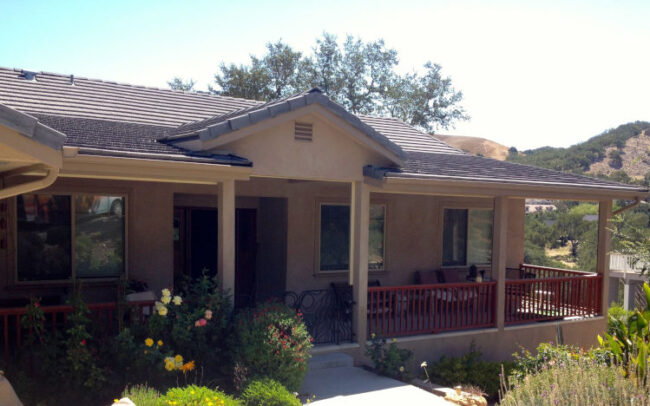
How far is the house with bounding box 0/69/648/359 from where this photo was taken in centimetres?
759

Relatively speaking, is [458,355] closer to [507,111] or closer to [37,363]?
→ [37,363]

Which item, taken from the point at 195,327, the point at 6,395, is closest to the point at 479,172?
the point at 195,327

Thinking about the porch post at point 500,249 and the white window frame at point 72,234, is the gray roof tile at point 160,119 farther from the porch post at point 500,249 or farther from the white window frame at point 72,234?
the white window frame at point 72,234

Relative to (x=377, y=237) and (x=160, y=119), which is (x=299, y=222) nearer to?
(x=377, y=237)

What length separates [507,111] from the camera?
56625 mm

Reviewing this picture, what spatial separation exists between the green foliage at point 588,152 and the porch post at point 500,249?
36.2 m

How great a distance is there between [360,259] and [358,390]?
7.01ft

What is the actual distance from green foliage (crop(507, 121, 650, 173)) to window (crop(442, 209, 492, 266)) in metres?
33.1

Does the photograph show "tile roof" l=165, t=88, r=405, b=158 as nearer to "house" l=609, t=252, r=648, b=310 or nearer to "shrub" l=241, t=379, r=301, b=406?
"shrub" l=241, t=379, r=301, b=406

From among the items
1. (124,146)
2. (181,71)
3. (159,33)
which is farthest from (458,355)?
(181,71)

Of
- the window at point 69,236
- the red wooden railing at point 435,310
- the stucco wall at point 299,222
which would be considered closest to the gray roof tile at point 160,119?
the stucco wall at point 299,222

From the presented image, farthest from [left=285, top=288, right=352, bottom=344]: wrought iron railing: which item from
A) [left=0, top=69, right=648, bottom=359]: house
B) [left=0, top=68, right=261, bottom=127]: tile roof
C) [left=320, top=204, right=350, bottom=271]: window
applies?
[left=0, top=68, right=261, bottom=127]: tile roof

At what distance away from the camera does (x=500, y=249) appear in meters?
10.2

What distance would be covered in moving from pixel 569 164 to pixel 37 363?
1793 inches
